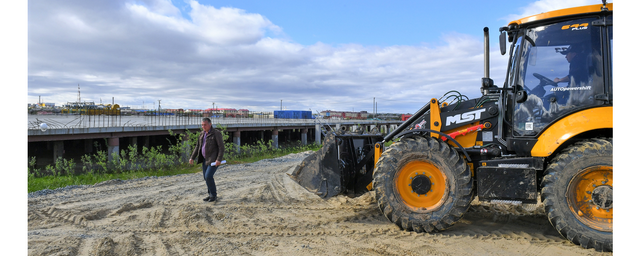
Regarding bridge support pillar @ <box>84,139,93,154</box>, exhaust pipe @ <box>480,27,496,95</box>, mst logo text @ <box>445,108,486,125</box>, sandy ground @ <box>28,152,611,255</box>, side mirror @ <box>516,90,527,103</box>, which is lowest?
sandy ground @ <box>28,152,611,255</box>

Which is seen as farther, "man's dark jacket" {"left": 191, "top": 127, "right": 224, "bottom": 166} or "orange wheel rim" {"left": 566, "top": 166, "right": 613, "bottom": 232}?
"man's dark jacket" {"left": 191, "top": 127, "right": 224, "bottom": 166}

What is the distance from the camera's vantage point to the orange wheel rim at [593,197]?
3934 millimetres

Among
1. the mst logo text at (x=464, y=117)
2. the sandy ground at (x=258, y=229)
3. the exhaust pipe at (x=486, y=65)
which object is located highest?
the exhaust pipe at (x=486, y=65)

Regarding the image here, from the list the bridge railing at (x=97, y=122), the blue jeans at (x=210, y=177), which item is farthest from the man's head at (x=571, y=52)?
the blue jeans at (x=210, y=177)

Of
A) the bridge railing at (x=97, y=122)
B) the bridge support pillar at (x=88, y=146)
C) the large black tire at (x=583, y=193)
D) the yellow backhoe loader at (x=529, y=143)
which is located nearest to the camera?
the large black tire at (x=583, y=193)

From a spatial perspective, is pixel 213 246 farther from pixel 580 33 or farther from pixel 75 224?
pixel 580 33

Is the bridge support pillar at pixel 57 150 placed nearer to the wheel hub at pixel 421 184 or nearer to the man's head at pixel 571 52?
the wheel hub at pixel 421 184

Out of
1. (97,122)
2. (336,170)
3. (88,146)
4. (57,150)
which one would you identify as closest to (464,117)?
(336,170)

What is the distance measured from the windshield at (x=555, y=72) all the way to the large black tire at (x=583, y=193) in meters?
0.55

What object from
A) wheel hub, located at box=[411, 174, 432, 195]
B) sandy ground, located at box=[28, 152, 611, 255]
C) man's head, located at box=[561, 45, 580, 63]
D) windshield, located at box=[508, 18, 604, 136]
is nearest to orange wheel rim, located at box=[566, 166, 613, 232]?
sandy ground, located at box=[28, 152, 611, 255]

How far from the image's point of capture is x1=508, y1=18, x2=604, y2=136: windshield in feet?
13.5

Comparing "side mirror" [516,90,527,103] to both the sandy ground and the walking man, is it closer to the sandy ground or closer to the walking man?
the sandy ground

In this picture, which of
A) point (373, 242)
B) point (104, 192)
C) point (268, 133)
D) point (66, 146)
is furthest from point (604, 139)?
point (268, 133)

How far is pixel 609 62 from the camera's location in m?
4.00
